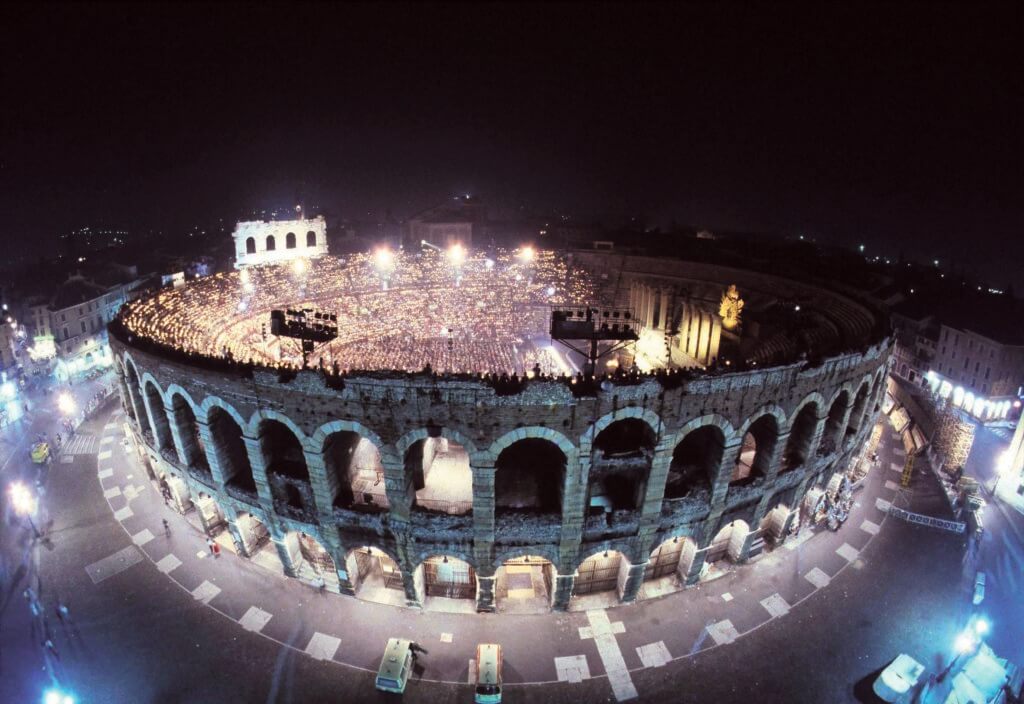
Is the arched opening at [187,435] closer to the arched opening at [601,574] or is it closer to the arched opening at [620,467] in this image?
the arched opening at [620,467]

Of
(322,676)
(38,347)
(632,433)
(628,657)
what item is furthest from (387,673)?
(38,347)

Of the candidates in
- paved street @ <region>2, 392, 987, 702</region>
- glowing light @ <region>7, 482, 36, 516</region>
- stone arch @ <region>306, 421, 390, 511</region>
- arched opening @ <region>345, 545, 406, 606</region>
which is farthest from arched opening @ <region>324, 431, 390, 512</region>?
glowing light @ <region>7, 482, 36, 516</region>

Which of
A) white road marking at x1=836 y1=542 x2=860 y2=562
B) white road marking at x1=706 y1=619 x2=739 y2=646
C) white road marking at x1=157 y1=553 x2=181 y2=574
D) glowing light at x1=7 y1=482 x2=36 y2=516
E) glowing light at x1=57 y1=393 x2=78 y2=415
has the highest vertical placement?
white road marking at x1=836 y1=542 x2=860 y2=562

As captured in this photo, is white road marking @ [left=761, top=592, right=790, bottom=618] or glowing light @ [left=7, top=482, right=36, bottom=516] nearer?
white road marking @ [left=761, top=592, right=790, bottom=618]

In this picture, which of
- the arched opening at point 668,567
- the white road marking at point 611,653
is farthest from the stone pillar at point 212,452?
the arched opening at point 668,567

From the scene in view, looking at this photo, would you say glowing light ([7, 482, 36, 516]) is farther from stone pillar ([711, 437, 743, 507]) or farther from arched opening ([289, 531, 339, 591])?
stone pillar ([711, 437, 743, 507])

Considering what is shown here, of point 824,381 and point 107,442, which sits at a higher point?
point 824,381

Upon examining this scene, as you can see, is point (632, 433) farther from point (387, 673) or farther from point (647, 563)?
point (387, 673)

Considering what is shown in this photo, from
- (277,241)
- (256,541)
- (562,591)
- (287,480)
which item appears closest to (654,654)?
(562,591)
